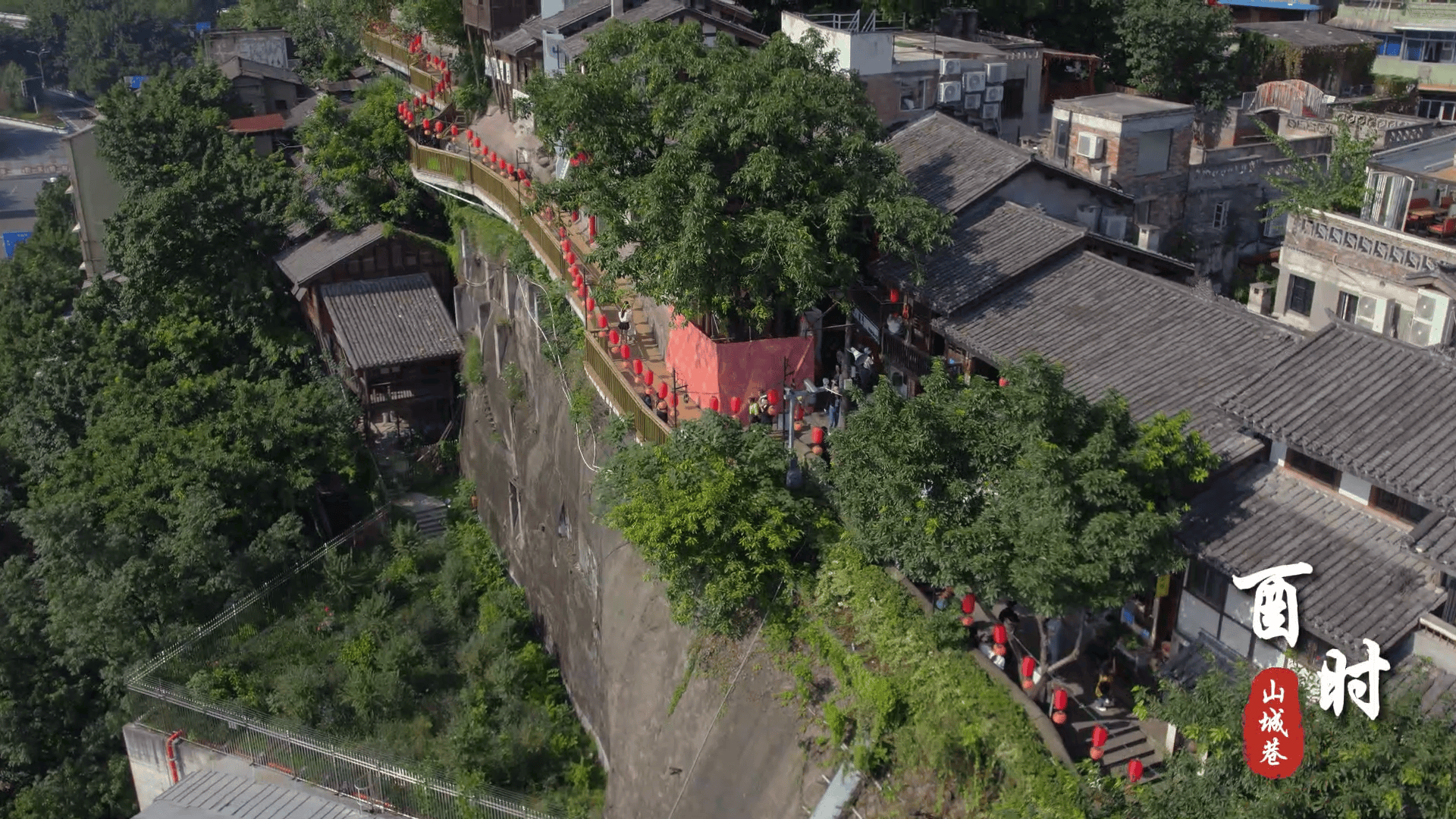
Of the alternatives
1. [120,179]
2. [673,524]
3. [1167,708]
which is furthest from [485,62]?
[1167,708]

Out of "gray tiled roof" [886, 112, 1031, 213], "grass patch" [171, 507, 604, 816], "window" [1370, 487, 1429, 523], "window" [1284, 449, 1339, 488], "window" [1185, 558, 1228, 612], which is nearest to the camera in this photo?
"window" [1370, 487, 1429, 523]

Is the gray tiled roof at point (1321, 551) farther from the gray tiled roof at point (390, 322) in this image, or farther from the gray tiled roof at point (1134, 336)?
the gray tiled roof at point (390, 322)

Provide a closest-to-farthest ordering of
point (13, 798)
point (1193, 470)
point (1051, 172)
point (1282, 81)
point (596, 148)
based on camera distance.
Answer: point (1193, 470), point (596, 148), point (1051, 172), point (13, 798), point (1282, 81)

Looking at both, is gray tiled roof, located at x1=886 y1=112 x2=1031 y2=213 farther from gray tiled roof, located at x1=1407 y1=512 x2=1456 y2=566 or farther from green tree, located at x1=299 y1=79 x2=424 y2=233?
green tree, located at x1=299 y1=79 x2=424 y2=233

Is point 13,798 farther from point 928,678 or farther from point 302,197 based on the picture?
point 928,678

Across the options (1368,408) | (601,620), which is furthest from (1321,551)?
(601,620)

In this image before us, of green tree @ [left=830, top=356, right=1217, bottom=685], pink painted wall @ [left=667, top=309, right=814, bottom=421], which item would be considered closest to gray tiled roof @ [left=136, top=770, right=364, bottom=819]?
pink painted wall @ [left=667, top=309, right=814, bottom=421]
